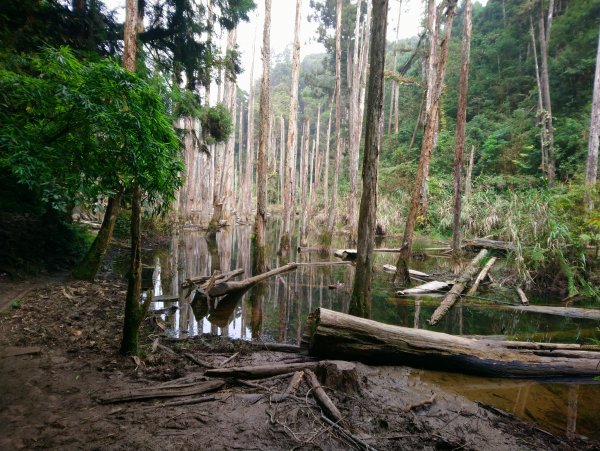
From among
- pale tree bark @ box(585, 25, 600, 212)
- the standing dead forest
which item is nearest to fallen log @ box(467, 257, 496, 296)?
the standing dead forest

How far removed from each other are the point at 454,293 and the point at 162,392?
6510mm

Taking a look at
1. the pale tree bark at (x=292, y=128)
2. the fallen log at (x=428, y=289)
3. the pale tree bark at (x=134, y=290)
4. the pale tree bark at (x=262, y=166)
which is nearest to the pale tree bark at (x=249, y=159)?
the pale tree bark at (x=292, y=128)

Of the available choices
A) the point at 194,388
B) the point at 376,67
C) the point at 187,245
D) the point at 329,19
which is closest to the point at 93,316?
the point at 194,388

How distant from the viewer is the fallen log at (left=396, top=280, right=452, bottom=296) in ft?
26.6

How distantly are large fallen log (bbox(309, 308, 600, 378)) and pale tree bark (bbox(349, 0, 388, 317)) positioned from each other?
93cm

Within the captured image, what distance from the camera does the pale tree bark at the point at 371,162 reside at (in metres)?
4.82

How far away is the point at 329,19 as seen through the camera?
29.7 meters

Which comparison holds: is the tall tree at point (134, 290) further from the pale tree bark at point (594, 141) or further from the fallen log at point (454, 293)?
the pale tree bark at point (594, 141)

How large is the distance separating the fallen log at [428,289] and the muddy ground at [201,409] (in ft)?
13.7

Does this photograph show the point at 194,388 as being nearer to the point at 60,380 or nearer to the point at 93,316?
the point at 60,380

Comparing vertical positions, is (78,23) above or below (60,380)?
above

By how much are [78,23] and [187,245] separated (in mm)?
9910

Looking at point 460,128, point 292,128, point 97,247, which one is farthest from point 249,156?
point 97,247

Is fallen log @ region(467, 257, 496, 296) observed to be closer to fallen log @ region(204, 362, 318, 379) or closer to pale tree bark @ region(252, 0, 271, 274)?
pale tree bark @ region(252, 0, 271, 274)
